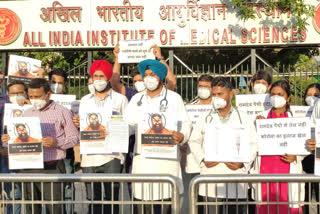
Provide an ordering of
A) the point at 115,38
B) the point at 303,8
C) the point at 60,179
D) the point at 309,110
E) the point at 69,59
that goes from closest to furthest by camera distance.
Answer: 1. the point at 60,179
2. the point at 309,110
3. the point at 303,8
4. the point at 115,38
5. the point at 69,59

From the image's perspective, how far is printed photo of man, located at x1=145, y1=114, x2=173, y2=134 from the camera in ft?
13.7

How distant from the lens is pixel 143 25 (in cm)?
1380

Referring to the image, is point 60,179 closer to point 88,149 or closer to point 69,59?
point 88,149

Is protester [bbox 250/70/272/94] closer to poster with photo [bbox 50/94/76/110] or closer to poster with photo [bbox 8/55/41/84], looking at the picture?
poster with photo [bbox 50/94/76/110]

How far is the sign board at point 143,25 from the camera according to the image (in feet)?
44.4

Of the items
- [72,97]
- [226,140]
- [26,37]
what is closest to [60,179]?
[226,140]

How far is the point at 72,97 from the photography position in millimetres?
5965

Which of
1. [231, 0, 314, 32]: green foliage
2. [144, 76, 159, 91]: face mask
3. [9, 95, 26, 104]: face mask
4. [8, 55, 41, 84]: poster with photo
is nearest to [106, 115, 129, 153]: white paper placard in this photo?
[144, 76, 159, 91]: face mask

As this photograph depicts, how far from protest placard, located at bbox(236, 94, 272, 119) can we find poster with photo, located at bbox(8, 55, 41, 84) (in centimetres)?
269

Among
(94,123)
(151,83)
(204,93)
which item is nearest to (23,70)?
(94,123)

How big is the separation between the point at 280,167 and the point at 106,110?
1787 mm

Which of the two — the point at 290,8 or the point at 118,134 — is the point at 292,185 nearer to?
the point at 118,134

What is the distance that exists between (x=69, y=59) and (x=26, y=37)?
2.35 meters

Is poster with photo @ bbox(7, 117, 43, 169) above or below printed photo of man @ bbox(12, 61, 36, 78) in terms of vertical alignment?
below
